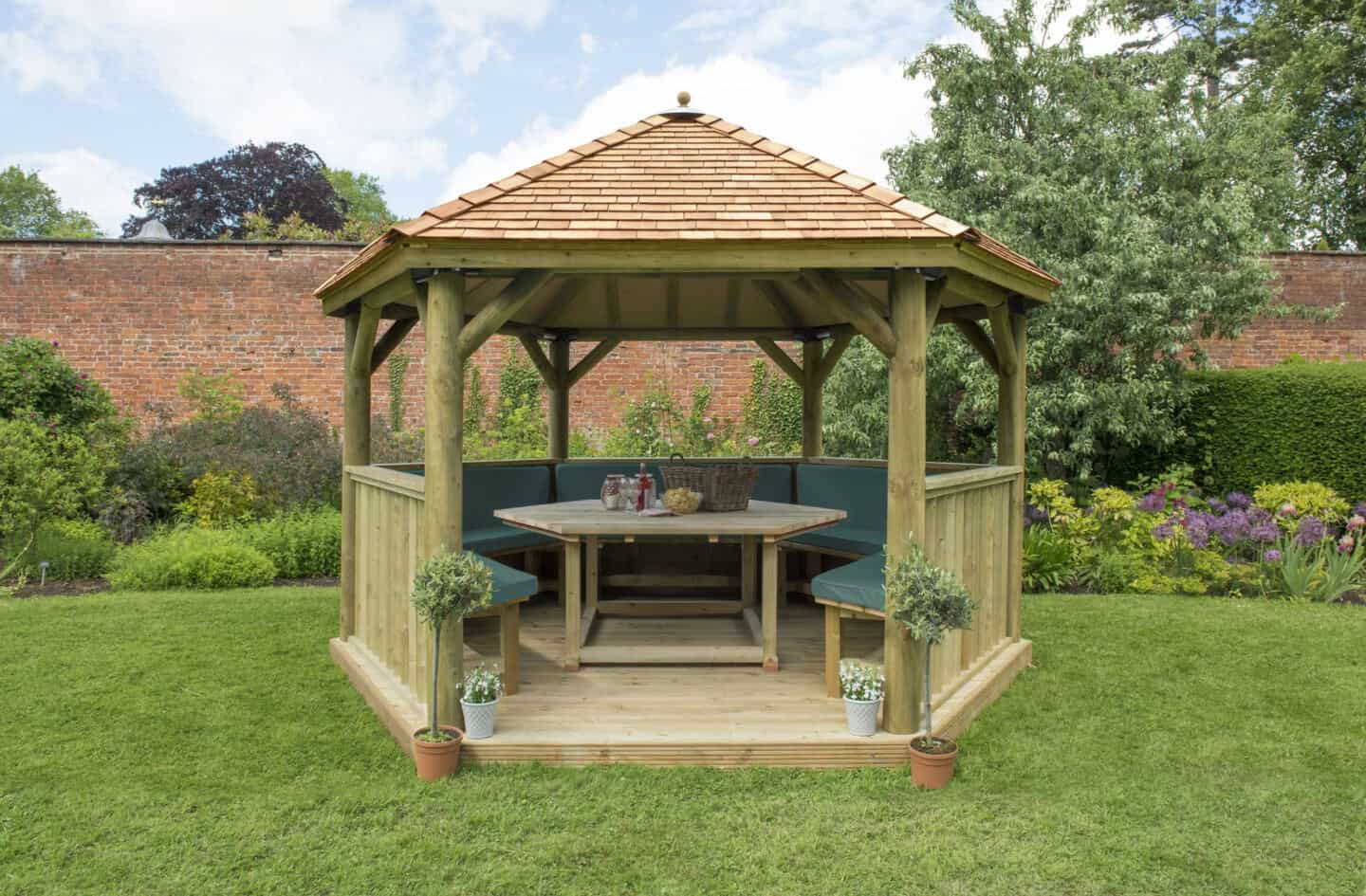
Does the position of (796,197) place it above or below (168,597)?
above

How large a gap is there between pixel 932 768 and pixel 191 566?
702 cm

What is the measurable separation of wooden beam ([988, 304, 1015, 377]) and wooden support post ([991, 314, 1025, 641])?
0.01 meters

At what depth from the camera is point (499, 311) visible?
14.9 feet

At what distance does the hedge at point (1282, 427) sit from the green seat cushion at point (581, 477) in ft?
21.0

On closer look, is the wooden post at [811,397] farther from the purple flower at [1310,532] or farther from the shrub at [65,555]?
the shrub at [65,555]

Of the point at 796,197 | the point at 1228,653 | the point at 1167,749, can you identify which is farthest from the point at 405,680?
the point at 1228,653

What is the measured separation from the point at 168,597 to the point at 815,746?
6.22 meters

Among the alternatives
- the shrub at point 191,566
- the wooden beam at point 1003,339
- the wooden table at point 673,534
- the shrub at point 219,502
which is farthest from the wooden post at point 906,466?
the shrub at point 219,502

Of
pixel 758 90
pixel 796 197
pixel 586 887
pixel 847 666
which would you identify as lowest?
pixel 586 887

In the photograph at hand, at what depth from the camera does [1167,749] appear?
467cm

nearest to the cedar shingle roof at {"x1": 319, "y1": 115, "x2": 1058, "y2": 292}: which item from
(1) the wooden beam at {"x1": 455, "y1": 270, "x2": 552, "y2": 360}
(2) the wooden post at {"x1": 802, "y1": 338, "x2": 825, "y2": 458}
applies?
(1) the wooden beam at {"x1": 455, "y1": 270, "x2": 552, "y2": 360}

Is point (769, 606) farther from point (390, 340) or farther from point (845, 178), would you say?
point (390, 340)

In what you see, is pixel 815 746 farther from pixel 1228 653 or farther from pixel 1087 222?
pixel 1087 222

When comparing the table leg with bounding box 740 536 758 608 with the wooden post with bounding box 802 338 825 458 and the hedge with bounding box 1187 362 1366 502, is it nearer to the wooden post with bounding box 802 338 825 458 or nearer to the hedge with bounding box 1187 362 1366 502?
the wooden post with bounding box 802 338 825 458
